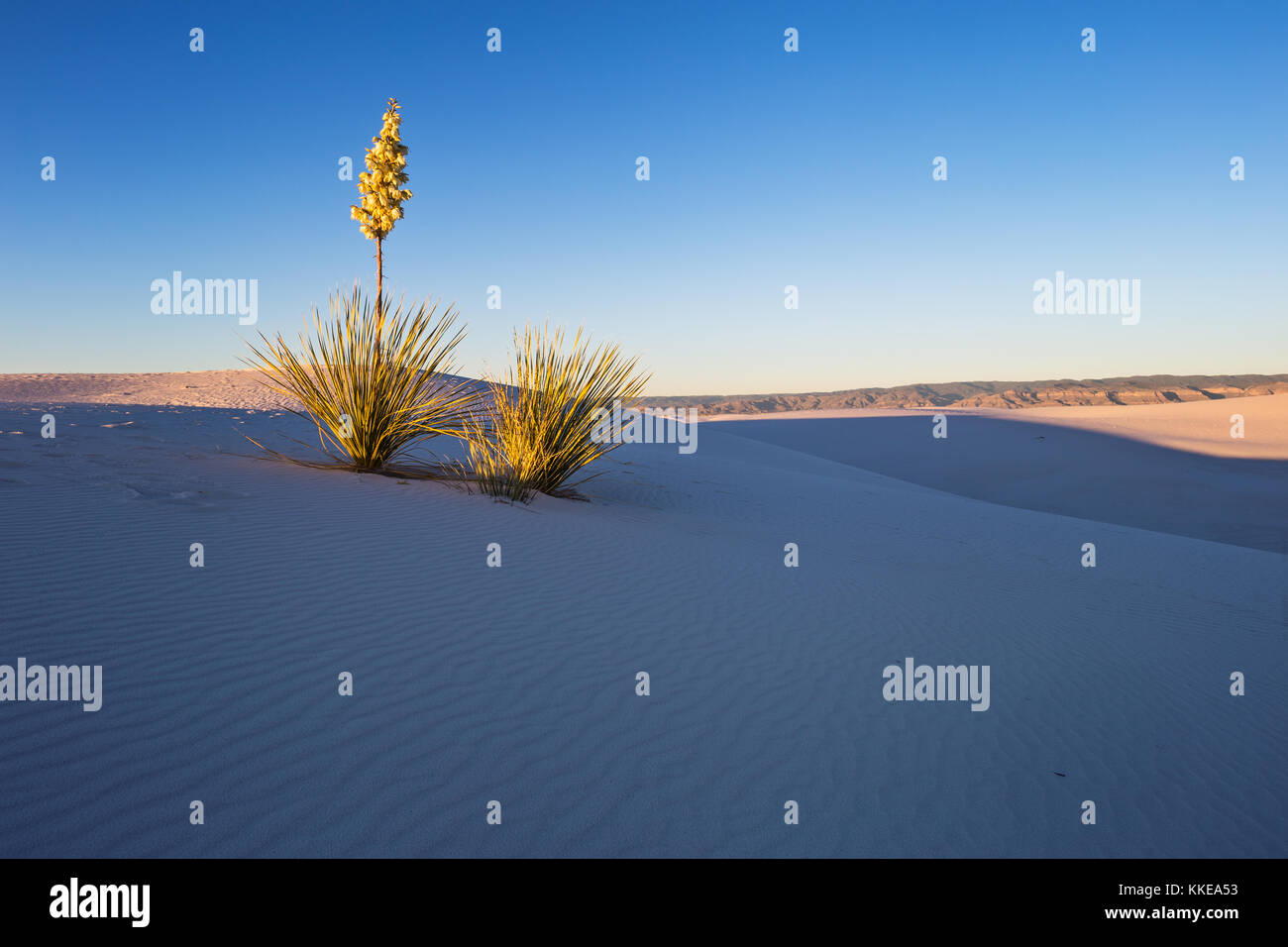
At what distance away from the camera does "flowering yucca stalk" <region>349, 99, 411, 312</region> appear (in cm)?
1113

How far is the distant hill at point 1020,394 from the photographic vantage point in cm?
5256

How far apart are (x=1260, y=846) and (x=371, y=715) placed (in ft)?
13.4

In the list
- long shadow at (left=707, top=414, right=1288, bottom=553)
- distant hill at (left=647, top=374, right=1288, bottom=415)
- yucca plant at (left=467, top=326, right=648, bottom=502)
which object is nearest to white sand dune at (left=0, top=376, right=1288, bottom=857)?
yucca plant at (left=467, top=326, right=648, bottom=502)

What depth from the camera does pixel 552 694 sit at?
3572 millimetres

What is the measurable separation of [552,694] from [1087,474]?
23.3 metres

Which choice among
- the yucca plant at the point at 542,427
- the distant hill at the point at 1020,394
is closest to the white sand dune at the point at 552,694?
the yucca plant at the point at 542,427

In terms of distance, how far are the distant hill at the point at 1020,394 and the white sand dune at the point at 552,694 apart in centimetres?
4299

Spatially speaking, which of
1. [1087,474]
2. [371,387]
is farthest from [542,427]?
[1087,474]

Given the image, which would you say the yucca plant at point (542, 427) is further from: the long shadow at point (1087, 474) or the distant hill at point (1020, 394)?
the distant hill at point (1020, 394)

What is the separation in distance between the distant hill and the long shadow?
2147 centimetres

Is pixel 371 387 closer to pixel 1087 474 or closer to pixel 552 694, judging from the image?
pixel 552 694
